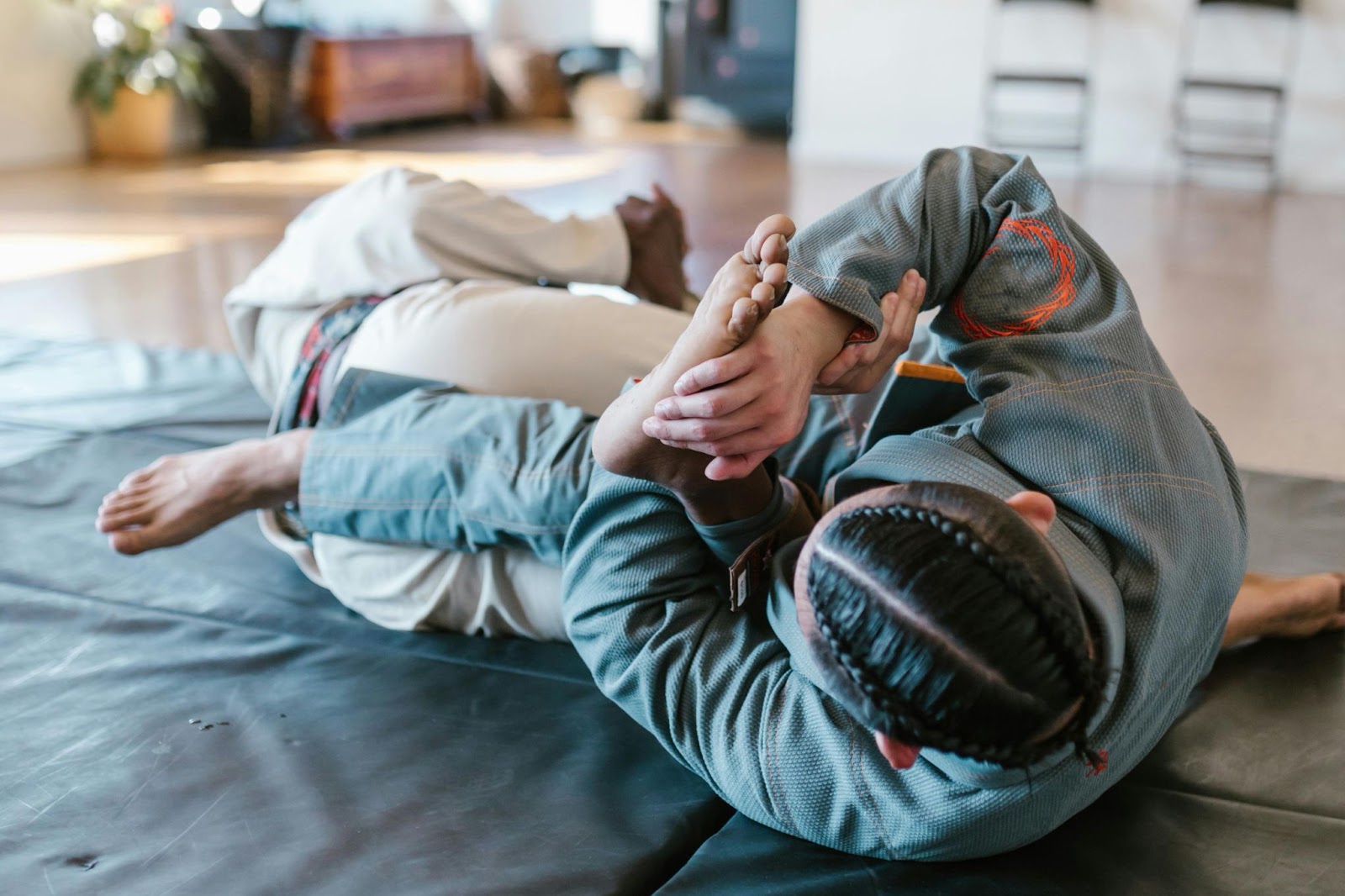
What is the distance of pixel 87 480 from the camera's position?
2.04 metres

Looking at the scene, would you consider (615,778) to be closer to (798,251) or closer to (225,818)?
(225,818)

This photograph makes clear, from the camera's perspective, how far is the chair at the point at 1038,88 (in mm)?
6215

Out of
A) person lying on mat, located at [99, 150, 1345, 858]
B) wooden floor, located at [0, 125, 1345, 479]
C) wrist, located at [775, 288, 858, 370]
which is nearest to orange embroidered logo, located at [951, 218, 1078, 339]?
person lying on mat, located at [99, 150, 1345, 858]

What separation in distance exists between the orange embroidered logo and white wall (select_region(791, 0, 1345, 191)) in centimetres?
562

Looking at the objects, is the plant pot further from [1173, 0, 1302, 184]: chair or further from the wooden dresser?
[1173, 0, 1302, 184]: chair

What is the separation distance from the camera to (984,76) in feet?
21.3

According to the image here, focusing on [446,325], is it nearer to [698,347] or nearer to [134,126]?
[698,347]

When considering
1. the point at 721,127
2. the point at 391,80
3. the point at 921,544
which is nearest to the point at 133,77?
the point at 391,80

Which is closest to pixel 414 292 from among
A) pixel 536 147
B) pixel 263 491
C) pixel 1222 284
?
pixel 263 491

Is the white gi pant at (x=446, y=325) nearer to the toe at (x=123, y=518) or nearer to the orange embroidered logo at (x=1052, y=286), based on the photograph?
the toe at (x=123, y=518)

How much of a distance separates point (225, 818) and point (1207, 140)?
244 inches

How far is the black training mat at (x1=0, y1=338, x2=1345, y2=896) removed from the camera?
1117 mm

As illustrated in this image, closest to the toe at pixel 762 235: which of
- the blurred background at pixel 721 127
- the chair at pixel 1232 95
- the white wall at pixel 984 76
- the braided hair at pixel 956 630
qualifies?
the braided hair at pixel 956 630

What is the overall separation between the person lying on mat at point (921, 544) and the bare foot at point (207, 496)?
13.9 inches
